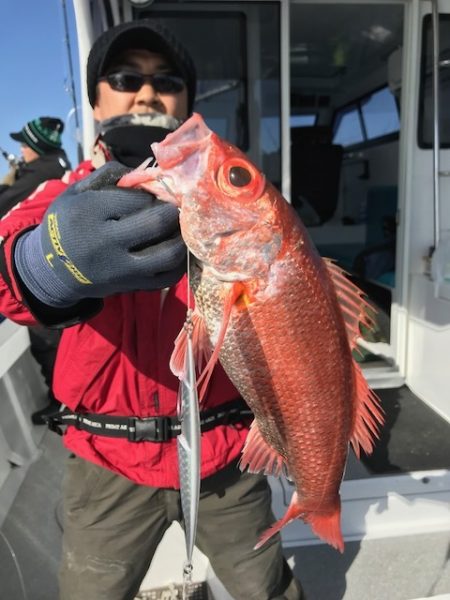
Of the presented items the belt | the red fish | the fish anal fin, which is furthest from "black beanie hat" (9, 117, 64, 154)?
the fish anal fin

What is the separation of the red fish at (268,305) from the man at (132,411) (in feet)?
0.63

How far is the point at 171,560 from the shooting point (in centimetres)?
240

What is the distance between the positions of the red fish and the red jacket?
0.39 m

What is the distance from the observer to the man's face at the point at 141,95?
1746 millimetres

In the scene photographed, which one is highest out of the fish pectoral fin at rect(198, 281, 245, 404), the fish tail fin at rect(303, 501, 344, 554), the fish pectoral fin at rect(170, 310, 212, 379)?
the fish pectoral fin at rect(198, 281, 245, 404)

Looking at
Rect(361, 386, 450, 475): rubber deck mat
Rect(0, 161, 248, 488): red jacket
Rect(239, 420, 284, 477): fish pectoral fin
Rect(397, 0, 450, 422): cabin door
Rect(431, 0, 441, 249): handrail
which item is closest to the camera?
Rect(239, 420, 284, 477): fish pectoral fin

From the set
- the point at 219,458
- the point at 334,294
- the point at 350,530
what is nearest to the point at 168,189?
the point at 334,294

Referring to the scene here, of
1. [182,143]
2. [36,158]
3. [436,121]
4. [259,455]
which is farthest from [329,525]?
[36,158]

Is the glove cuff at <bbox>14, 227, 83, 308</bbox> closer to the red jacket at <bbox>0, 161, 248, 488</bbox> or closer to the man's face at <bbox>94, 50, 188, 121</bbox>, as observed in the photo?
the red jacket at <bbox>0, 161, 248, 488</bbox>

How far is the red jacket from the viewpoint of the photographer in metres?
1.58

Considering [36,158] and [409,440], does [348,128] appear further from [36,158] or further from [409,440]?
[409,440]

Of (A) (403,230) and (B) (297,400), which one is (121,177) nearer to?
(B) (297,400)

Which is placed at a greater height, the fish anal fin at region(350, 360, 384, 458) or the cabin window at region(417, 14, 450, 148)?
the cabin window at region(417, 14, 450, 148)

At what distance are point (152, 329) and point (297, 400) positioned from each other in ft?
1.88
